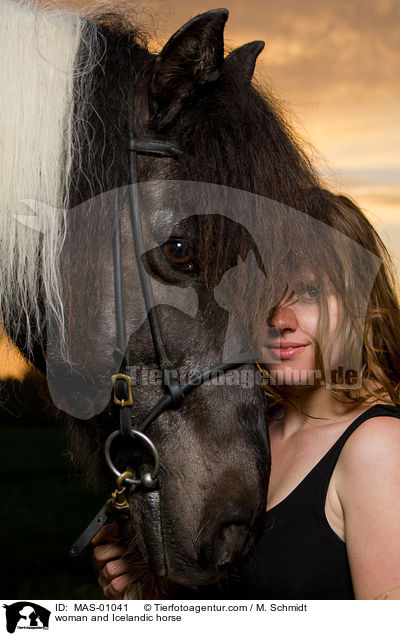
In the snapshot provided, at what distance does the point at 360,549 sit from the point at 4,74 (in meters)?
1.68

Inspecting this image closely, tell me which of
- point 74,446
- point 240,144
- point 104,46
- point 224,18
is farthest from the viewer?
point 74,446

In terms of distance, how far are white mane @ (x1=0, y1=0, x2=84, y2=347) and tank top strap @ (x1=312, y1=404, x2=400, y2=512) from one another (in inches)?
36.4

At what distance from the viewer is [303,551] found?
5.65ft

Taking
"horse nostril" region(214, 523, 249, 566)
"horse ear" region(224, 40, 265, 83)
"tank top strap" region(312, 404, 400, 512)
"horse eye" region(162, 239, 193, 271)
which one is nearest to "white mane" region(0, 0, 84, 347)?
"horse eye" region(162, 239, 193, 271)

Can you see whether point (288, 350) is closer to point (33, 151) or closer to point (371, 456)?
point (371, 456)

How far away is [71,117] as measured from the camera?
166 centimetres

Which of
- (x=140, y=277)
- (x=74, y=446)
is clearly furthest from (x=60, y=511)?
(x=140, y=277)

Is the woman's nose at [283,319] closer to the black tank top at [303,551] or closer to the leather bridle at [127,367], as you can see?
the leather bridle at [127,367]

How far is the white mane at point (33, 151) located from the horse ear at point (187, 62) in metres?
0.27

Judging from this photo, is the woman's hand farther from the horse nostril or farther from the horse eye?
the horse eye

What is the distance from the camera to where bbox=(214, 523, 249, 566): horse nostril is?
162 cm

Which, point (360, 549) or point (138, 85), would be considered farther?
point (138, 85)

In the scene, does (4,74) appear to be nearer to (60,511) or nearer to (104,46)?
(104,46)
